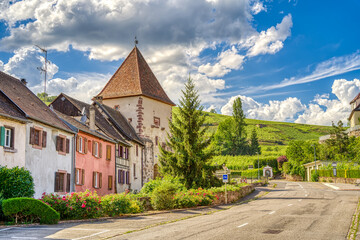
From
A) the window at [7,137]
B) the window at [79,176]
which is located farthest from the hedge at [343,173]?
the window at [7,137]

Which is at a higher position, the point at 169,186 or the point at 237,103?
the point at 237,103

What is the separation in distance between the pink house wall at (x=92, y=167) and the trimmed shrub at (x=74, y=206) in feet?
32.5

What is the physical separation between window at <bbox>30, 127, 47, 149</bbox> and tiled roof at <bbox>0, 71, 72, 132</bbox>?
0.63 m

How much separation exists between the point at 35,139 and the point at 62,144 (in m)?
3.52

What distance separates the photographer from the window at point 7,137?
21047mm

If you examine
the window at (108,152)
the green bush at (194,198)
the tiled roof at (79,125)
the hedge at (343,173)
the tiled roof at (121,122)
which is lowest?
the green bush at (194,198)

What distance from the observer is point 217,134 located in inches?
4867

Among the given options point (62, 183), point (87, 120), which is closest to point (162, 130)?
point (87, 120)

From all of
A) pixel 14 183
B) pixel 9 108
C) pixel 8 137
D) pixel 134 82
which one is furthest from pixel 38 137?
pixel 134 82

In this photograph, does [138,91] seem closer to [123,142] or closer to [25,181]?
[123,142]

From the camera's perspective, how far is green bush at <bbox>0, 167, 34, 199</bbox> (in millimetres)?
18703

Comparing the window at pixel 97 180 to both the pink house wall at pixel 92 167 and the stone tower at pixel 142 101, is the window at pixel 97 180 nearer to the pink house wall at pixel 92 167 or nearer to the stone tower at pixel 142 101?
the pink house wall at pixel 92 167

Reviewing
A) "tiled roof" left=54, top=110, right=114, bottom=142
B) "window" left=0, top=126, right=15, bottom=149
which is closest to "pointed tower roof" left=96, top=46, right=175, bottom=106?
"tiled roof" left=54, top=110, right=114, bottom=142

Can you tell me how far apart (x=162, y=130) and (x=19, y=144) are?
3087 cm
